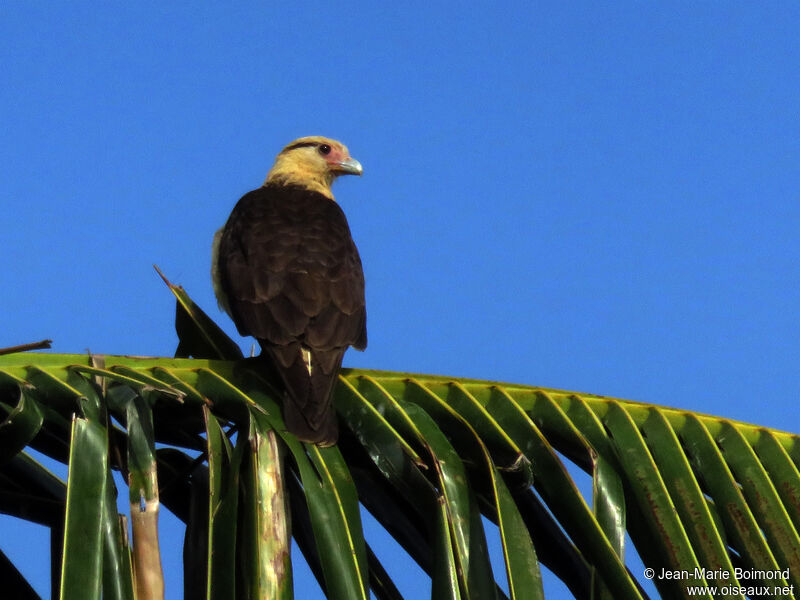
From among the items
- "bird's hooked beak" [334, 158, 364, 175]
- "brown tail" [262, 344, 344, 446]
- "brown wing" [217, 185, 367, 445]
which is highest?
"bird's hooked beak" [334, 158, 364, 175]

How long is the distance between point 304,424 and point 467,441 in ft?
1.52

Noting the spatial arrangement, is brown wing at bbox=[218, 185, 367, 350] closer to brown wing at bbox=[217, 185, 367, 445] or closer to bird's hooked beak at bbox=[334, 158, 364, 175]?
brown wing at bbox=[217, 185, 367, 445]

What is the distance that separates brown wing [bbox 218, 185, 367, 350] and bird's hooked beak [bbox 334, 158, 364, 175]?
1.97 metres

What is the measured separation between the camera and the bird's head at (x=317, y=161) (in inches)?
277

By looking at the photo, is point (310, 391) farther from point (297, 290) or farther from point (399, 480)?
point (297, 290)

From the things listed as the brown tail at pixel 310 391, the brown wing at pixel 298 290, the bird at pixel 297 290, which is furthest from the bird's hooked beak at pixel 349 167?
the brown tail at pixel 310 391

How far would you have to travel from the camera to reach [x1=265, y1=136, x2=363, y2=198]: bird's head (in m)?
7.03

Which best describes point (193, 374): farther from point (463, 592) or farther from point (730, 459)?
point (730, 459)

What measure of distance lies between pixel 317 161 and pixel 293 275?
290cm

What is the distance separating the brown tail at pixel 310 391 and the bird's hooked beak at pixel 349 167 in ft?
11.2

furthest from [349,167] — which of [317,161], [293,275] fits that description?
[293,275]

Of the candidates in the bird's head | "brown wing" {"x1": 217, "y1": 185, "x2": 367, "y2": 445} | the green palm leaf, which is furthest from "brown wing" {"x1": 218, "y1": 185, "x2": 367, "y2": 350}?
the bird's head

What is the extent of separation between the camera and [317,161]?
7.12m

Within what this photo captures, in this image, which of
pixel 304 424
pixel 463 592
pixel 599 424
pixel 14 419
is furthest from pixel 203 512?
pixel 599 424
